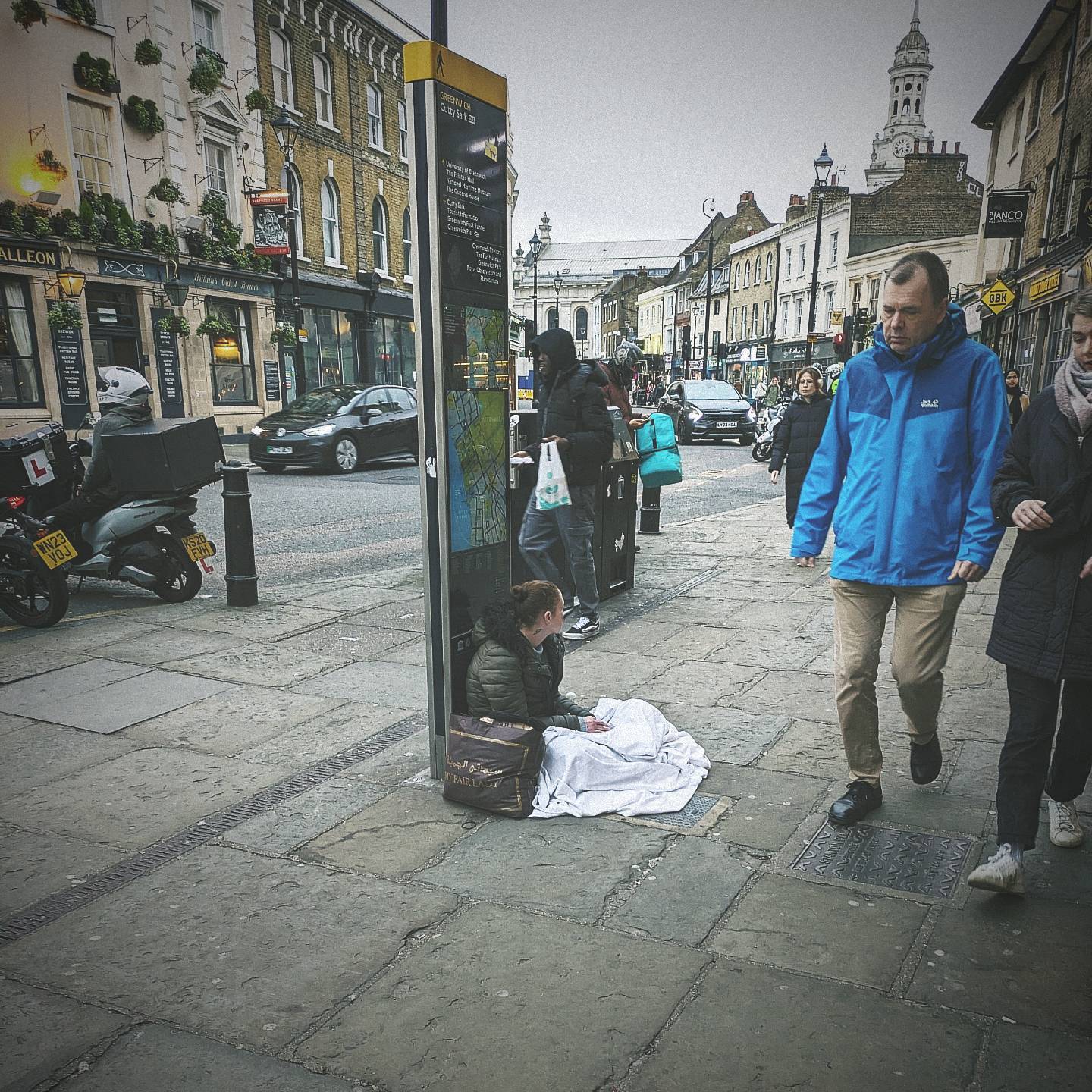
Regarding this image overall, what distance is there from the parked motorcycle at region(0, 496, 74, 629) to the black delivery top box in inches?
24.3

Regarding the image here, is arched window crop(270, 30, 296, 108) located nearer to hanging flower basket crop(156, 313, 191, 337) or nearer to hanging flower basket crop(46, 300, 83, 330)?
hanging flower basket crop(156, 313, 191, 337)

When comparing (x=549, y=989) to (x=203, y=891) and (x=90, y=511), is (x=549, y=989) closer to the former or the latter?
(x=203, y=891)

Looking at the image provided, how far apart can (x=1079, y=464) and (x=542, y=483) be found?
3.05 m

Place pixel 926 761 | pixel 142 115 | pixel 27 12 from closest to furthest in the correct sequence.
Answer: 1. pixel 926 761
2. pixel 27 12
3. pixel 142 115

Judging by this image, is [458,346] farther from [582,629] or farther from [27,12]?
[27,12]

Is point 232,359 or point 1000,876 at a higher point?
point 232,359

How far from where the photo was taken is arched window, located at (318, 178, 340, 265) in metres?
26.9

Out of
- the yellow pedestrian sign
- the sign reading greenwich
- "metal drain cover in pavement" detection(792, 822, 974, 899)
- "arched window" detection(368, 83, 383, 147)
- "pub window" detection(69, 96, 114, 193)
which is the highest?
"arched window" detection(368, 83, 383, 147)

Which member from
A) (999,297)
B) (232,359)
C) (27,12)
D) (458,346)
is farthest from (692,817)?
(232,359)

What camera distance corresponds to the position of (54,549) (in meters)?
5.95

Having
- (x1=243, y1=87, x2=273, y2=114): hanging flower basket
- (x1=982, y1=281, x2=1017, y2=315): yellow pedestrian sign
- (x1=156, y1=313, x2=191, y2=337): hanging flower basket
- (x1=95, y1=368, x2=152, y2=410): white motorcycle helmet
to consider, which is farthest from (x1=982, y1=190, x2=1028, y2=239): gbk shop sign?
(x1=95, y1=368, x2=152, y2=410): white motorcycle helmet

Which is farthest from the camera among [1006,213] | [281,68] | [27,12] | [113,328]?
[281,68]

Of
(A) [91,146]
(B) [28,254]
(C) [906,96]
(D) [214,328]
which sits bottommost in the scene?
(D) [214,328]

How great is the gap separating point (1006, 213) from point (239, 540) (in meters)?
19.3
